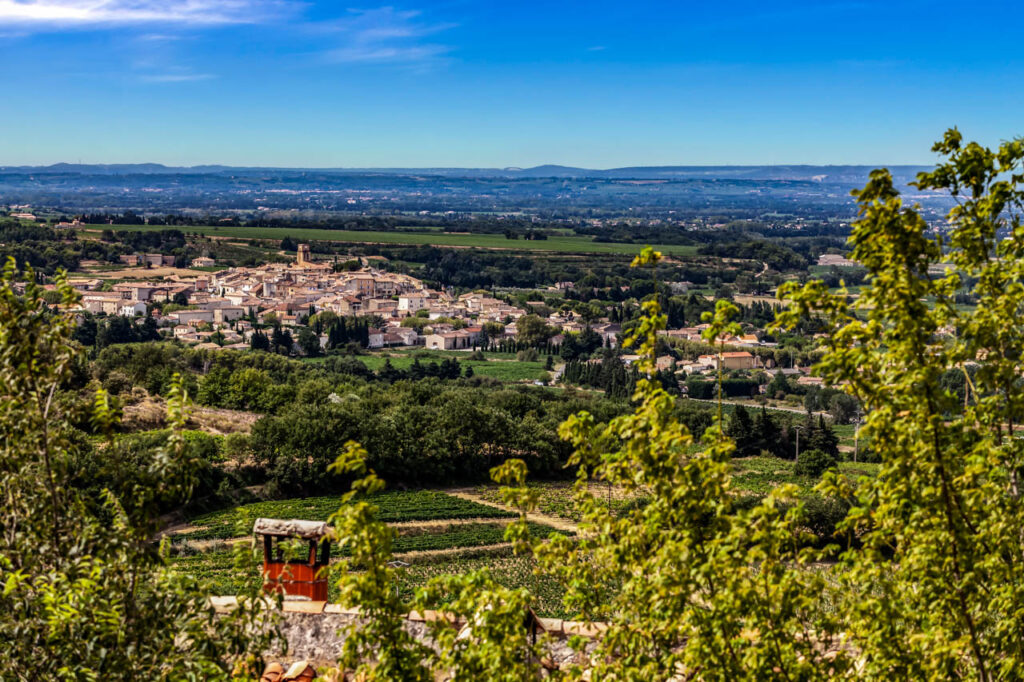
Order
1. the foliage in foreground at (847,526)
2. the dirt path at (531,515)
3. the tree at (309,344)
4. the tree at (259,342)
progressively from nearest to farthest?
the foliage in foreground at (847,526) → the dirt path at (531,515) → the tree at (259,342) → the tree at (309,344)

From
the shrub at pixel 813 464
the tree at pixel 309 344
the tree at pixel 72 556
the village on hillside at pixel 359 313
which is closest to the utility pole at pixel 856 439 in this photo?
the shrub at pixel 813 464

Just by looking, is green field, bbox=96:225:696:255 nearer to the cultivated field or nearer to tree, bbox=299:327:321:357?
tree, bbox=299:327:321:357

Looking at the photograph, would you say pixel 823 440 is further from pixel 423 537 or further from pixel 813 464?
pixel 423 537

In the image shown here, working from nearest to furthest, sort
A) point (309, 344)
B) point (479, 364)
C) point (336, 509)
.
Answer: point (336, 509), point (479, 364), point (309, 344)

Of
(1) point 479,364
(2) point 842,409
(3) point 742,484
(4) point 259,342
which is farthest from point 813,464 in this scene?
(4) point 259,342

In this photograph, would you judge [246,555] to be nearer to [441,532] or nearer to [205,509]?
[441,532]

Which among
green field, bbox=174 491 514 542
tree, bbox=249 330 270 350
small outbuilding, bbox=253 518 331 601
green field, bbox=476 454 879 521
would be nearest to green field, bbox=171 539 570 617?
green field, bbox=174 491 514 542

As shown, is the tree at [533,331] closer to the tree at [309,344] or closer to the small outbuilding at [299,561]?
the tree at [309,344]
